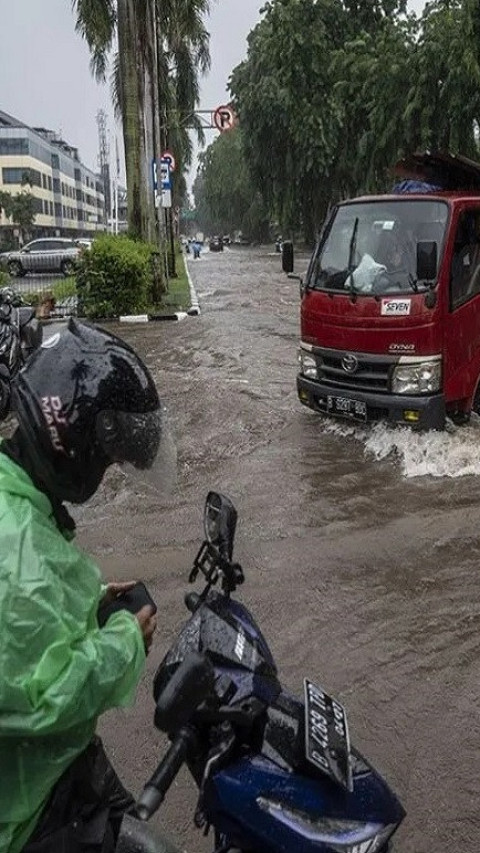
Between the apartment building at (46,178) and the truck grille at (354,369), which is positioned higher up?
the apartment building at (46,178)

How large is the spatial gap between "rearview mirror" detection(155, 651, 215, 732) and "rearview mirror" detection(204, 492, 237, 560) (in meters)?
0.45

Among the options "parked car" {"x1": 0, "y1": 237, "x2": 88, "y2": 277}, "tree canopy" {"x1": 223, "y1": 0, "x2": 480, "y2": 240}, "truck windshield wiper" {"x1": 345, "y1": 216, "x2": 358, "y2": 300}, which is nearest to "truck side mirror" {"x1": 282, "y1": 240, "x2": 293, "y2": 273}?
"truck windshield wiper" {"x1": 345, "y1": 216, "x2": 358, "y2": 300}

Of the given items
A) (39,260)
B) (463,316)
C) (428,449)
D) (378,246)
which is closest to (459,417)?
(428,449)

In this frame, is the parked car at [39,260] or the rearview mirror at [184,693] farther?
the parked car at [39,260]

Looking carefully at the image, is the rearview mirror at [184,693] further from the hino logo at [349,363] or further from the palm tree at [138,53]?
the palm tree at [138,53]

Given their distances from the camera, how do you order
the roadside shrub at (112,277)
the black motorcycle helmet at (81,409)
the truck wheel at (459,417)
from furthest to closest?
the roadside shrub at (112,277) → the truck wheel at (459,417) → the black motorcycle helmet at (81,409)

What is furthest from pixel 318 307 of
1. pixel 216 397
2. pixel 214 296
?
pixel 214 296

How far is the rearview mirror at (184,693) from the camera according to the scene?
1.48 metres

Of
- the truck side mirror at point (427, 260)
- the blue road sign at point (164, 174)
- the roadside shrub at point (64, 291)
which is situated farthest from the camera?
the blue road sign at point (164, 174)

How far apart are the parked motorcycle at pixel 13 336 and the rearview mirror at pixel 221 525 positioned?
6386mm

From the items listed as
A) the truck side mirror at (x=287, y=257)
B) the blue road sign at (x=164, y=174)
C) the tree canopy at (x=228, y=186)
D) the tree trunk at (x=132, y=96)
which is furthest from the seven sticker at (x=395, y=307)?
the tree canopy at (x=228, y=186)

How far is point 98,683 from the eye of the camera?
1.43 meters

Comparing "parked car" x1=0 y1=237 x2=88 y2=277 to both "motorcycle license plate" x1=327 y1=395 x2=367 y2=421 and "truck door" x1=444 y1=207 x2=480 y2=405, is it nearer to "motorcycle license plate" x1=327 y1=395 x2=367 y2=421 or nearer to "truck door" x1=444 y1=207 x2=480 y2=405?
"motorcycle license plate" x1=327 y1=395 x2=367 y2=421

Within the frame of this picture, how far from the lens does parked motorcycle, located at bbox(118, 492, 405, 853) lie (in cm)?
165
